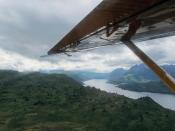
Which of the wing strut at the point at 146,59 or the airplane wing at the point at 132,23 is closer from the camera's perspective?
the airplane wing at the point at 132,23

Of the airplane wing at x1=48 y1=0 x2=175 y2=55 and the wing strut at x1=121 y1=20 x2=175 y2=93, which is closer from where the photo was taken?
the airplane wing at x1=48 y1=0 x2=175 y2=55

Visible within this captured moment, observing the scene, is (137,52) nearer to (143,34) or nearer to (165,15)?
(143,34)

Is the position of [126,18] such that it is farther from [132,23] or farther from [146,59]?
[146,59]

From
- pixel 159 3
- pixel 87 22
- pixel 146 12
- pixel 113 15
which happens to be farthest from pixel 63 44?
pixel 159 3

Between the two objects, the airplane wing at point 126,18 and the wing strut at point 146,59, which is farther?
the wing strut at point 146,59
